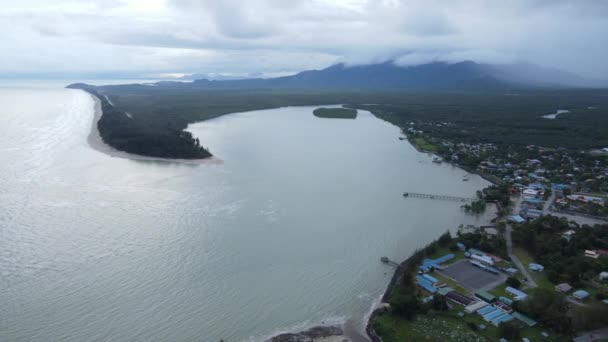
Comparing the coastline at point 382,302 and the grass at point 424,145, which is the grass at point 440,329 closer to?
the coastline at point 382,302

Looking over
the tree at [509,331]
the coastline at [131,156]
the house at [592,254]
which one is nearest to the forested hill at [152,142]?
the coastline at [131,156]

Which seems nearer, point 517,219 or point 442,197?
point 517,219

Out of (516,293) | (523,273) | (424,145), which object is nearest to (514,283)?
(516,293)

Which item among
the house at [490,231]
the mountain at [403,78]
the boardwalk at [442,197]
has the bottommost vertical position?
the house at [490,231]

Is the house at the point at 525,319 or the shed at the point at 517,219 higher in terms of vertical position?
the shed at the point at 517,219

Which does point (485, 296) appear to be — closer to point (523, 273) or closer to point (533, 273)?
point (523, 273)

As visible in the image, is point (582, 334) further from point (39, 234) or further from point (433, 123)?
point (433, 123)
